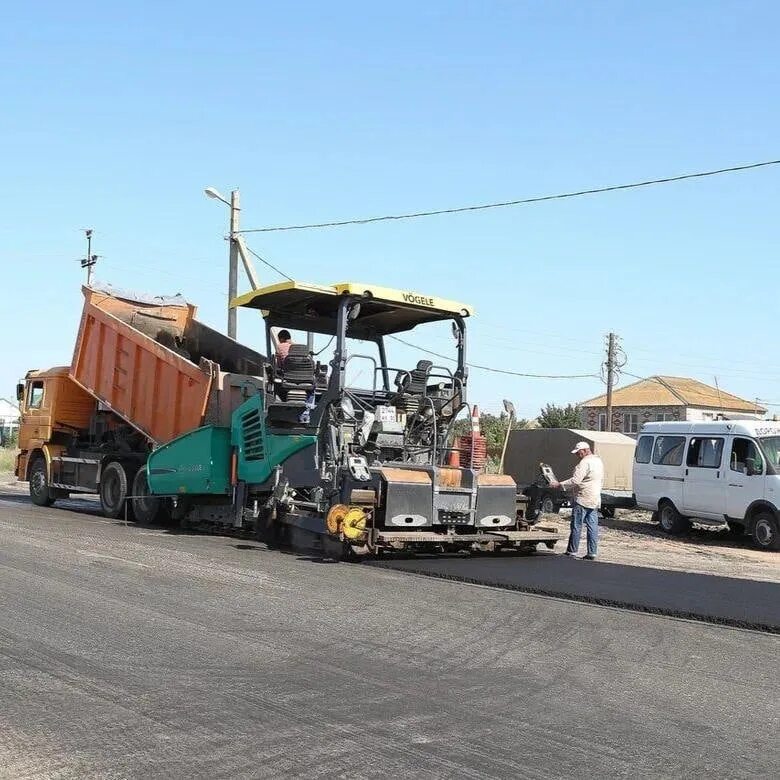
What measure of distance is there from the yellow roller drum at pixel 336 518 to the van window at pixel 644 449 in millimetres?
9747

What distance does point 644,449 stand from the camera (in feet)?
59.6

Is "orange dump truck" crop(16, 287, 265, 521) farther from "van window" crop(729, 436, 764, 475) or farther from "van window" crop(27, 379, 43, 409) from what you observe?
"van window" crop(729, 436, 764, 475)

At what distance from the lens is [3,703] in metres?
4.76

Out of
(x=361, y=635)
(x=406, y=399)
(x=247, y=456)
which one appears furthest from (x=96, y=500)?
(x=361, y=635)

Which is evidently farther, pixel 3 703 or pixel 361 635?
pixel 361 635

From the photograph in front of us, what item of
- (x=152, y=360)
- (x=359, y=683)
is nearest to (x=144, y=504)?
(x=152, y=360)

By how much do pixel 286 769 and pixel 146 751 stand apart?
0.62 m

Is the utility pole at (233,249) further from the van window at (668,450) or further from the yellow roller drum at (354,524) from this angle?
the yellow roller drum at (354,524)

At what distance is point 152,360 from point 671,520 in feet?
30.4

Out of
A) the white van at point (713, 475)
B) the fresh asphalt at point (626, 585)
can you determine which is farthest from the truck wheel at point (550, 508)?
the fresh asphalt at point (626, 585)

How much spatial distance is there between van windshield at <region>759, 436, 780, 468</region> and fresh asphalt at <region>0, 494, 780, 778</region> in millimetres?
8455

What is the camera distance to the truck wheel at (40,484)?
669 inches

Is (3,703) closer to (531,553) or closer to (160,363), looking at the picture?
(531,553)

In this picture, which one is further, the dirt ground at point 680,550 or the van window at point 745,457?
the van window at point 745,457
